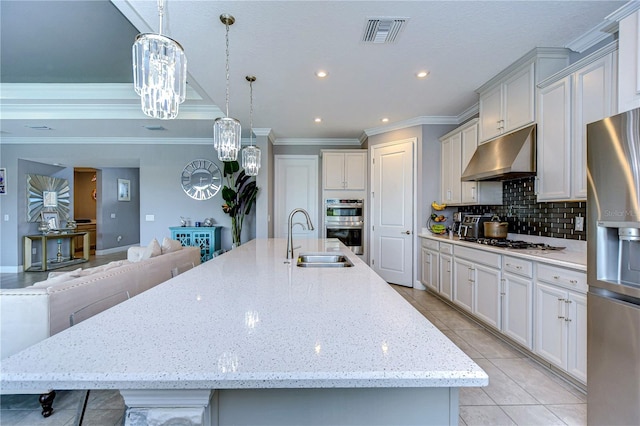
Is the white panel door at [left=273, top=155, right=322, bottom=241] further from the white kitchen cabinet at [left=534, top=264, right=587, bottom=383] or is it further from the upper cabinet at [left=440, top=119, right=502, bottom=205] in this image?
the white kitchen cabinet at [left=534, top=264, right=587, bottom=383]

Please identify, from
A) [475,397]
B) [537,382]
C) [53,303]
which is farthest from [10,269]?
[537,382]

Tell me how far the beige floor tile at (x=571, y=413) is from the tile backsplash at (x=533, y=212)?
1.32 metres

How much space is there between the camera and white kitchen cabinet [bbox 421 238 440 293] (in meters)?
3.85

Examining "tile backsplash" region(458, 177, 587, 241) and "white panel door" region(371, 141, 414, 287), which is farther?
"white panel door" region(371, 141, 414, 287)

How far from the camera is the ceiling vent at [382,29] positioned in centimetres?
217

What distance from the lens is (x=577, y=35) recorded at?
237cm

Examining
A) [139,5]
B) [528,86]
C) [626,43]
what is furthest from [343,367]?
[528,86]

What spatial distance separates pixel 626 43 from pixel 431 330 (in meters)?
2.15

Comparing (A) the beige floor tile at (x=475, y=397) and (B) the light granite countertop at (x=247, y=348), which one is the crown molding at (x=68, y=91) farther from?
(A) the beige floor tile at (x=475, y=397)

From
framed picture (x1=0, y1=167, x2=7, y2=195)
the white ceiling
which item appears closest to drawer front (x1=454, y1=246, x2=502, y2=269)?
the white ceiling

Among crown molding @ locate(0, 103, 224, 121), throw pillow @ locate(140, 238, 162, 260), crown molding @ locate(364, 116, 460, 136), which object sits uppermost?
crown molding @ locate(0, 103, 224, 121)

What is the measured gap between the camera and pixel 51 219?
21.3ft

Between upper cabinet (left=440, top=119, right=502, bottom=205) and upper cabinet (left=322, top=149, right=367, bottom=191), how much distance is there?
146 centimetres

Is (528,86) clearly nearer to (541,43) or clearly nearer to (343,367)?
(541,43)
